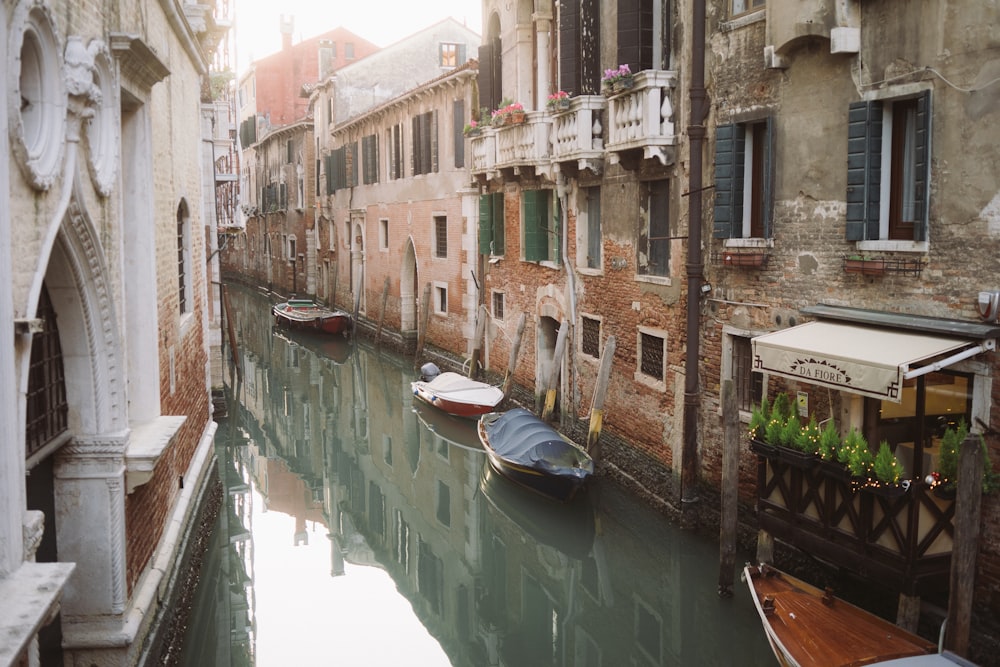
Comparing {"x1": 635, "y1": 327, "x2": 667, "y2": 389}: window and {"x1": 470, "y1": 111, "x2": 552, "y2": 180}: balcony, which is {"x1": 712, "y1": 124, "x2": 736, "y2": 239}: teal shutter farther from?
{"x1": 470, "y1": 111, "x2": 552, "y2": 180}: balcony

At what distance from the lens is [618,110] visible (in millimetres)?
10336

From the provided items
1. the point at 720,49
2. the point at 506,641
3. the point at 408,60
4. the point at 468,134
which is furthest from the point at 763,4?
the point at 408,60

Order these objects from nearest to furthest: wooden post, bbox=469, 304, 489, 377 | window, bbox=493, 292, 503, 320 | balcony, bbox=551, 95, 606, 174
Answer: balcony, bbox=551, 95, 606, 174
window, bbox=493, 292, 503, 320
wooden post, bbox=469, 304, 489, 377

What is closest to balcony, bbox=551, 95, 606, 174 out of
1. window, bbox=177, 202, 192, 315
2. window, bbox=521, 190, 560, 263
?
window, bbox=521, 190, 560, 263

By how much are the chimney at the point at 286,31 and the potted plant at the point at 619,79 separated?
31.7 meters

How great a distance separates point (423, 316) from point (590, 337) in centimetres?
798

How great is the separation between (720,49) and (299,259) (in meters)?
24.9

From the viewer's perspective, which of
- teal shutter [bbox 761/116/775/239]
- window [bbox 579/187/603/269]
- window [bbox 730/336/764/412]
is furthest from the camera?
window [bbox 579/187/603/269]

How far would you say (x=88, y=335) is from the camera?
5328mm

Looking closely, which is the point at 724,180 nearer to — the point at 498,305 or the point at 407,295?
the point at 498,305

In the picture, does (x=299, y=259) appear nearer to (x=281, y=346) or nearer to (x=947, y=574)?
(x=281, y=346)

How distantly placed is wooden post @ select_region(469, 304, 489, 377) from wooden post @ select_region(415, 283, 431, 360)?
273cm

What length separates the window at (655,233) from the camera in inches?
401

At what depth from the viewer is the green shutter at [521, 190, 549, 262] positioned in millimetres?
13375
